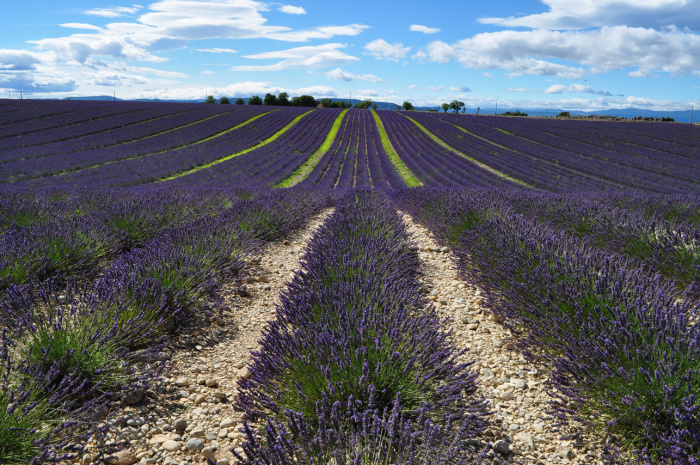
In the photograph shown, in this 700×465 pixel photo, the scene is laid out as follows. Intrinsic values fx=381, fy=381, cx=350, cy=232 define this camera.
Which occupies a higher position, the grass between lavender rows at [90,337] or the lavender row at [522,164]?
the lavender row at [522,164]

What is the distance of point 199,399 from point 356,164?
19.2 m

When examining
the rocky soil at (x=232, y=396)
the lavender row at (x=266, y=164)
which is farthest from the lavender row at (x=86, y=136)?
the rocky soil at (x=232, y=396)

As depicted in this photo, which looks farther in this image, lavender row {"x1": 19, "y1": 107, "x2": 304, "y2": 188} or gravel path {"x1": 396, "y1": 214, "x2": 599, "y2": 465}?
lavender row {"x1": 19, "y1": 107, "x2": 304, "y2": 188}

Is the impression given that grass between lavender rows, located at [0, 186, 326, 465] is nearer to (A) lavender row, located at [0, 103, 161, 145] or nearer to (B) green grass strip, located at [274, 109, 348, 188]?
(B) green grass strip, located at [274, 109, 348, 188]

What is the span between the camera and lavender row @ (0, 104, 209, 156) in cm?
2045

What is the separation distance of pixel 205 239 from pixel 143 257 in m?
0.74

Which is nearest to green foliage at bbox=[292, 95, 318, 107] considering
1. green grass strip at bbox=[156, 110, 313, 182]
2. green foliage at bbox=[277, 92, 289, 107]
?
green foliage at bbox=[277, 92, 289, 107]

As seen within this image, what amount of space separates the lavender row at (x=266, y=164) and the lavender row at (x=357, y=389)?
11.6m

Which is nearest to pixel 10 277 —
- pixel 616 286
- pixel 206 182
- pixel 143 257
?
pixel 143 257

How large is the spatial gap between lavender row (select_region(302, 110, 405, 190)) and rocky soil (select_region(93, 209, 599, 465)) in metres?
10.4

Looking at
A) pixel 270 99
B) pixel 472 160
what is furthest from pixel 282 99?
pixel 472 160

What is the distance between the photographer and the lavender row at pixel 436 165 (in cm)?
1541

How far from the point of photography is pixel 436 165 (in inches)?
770

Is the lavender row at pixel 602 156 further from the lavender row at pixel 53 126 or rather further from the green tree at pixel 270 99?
the green tree at pixel 270 99
